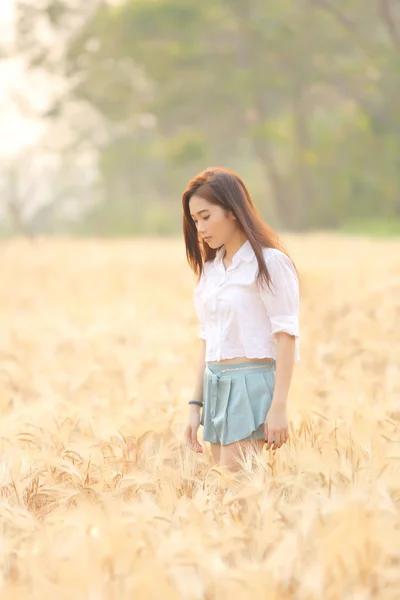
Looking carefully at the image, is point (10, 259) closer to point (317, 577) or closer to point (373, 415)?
point (373, 415)

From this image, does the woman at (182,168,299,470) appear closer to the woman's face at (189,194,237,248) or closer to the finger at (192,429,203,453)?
the woman's face at (189,194,237,248)

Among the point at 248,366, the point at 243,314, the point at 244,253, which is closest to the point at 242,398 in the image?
the point at 248,366

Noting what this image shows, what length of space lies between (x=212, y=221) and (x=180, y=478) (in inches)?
31.8

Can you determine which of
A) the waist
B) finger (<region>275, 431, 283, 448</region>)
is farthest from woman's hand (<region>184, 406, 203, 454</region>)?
finger (<region>275, 431, 283, 448</region>)

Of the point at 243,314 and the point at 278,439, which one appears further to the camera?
the point at 243,314

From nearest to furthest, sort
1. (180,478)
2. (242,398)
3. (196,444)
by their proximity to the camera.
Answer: (180,478) → (242,398) → (196,444)

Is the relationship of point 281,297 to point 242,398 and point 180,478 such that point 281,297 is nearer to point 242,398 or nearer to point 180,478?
point 242,398

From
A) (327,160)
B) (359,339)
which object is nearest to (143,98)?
(327,160)

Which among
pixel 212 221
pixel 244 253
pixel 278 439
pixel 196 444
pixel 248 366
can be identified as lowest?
pixel 196 444

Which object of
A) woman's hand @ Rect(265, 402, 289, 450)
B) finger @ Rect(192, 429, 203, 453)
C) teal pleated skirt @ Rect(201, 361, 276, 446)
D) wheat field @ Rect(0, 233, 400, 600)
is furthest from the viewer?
finger @ Rect(192, 429, 203, 453)

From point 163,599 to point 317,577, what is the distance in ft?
1.02

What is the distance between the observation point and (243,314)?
119 inches

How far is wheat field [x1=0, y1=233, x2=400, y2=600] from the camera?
6.48ft

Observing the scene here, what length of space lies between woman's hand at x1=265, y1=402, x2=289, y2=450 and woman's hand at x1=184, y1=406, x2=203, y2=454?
15.3 inches
